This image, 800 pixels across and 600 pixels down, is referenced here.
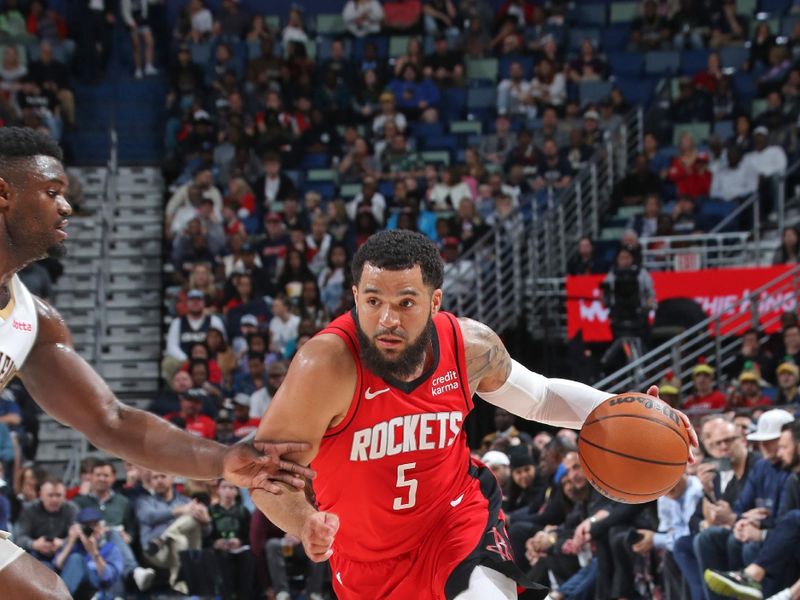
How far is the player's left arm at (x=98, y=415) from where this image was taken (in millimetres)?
4367

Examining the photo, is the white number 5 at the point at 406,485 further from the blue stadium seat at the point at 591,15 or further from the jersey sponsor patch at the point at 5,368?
the blue stadium seat at the point at 591,15

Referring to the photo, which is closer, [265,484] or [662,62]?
[265,484]

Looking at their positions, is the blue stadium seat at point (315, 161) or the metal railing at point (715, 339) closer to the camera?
the metal railing at point (715, 339)

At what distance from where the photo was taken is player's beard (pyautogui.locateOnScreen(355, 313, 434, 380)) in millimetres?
4656

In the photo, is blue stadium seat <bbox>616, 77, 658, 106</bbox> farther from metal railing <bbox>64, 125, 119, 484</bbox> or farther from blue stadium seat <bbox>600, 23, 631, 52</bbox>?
metal railing <bbox>64, 125, 119, 484</bbox>

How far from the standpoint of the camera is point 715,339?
43.2ft

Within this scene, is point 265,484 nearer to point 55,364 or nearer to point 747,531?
point 55,364

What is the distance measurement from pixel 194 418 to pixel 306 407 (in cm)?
Result: 890

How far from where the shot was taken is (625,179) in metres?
15.9

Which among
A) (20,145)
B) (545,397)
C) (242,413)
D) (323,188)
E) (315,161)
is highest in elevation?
(20,145)

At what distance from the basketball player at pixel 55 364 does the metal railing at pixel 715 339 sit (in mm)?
8480

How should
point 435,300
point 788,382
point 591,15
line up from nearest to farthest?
point 435,300 → point 788,382 → point 591,15

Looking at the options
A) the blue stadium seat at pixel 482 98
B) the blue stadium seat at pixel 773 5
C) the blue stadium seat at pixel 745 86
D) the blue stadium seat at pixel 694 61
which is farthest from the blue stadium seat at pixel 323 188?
the blue stadium seat at pixel 773 5

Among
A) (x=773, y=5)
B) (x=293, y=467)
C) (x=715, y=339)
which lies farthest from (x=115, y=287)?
(x=293, y=467)
